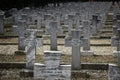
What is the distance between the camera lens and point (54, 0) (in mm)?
52281

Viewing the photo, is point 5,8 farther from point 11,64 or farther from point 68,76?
point 68,76

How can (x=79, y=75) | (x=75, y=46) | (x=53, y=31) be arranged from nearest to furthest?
(x=79, y=75), (x=75, y=46), (x=53, y=31)

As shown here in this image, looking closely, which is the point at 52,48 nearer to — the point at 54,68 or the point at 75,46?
the point at 75,46

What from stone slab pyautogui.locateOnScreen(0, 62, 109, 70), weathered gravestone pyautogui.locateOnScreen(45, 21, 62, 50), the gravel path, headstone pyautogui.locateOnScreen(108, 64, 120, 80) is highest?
weathered gravestone pyautogui.locateOnScreen(45, 21, 62, 50)

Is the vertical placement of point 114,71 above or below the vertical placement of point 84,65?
above

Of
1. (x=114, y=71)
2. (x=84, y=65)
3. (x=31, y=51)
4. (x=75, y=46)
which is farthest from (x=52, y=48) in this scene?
(x=114, y=71)

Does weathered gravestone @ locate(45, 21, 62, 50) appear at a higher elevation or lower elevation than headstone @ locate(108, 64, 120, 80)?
higher

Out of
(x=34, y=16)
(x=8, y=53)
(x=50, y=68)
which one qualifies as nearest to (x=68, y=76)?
(x=50, y=68)

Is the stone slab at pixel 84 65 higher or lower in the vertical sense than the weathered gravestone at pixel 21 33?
lower

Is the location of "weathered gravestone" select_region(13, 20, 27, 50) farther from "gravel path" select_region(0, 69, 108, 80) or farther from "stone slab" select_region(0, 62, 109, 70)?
"gravel path" select_region(0, 69, 108, 80)

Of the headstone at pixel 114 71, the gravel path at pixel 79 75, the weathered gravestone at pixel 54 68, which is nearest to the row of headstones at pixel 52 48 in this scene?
the weathered gravestone at pixel 54 68

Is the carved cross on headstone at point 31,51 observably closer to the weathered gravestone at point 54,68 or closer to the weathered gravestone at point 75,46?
the weathered gravestone at point 75,46

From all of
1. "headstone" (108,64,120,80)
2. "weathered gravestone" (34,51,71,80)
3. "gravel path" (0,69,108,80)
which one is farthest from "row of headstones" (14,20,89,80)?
"headstone" (108,64,120,80)

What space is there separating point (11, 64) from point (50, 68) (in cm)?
379
